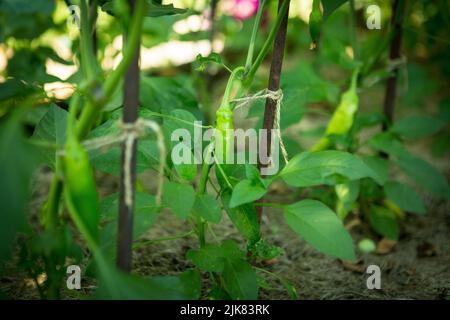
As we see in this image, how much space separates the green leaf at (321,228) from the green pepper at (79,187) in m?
0.38

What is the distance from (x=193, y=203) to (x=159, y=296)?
0.64 ft

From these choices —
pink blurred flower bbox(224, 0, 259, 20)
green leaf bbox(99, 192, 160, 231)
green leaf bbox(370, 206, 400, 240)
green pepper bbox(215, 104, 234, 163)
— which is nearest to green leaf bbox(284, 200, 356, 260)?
green pepper bbox(215, 104, 234, 163)

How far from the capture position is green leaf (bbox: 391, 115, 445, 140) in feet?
5.20

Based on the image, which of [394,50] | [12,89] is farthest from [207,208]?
[394,50]

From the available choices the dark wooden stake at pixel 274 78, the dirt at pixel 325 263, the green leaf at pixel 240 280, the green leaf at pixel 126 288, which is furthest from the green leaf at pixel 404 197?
the green leaf at pixel 126 288

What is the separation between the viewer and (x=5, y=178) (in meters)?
0.76

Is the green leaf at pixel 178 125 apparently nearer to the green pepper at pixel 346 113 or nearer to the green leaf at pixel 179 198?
the green leaf at pixel 179 198

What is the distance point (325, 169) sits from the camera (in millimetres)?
1018

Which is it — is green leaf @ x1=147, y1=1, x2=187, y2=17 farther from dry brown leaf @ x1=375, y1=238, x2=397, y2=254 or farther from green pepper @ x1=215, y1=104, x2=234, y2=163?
dry brown leaf @ x1=375, y1=238, x2=397, y2=254

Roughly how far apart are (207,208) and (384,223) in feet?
2.49

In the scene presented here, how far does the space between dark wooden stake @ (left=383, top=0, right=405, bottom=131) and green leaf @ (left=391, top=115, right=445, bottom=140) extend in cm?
5

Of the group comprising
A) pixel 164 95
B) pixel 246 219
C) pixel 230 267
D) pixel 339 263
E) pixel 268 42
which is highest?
pixel 268 42

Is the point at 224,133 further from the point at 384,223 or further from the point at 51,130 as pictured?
the point at 384,223
